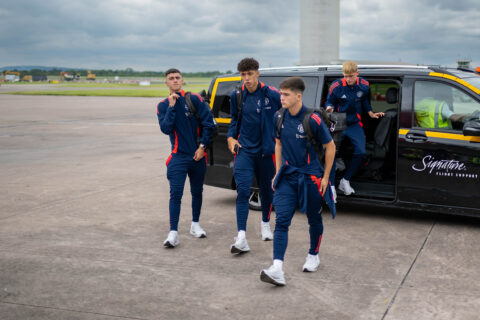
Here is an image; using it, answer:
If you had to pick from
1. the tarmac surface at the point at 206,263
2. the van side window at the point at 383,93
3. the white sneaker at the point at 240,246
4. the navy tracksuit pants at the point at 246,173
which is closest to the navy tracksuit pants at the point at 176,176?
the tarmac surface at the point at 206,263

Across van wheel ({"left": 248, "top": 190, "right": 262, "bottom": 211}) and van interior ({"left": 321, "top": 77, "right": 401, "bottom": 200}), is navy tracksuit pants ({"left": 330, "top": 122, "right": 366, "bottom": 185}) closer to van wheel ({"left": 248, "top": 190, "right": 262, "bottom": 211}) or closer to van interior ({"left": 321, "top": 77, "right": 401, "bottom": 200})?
van interior ({"left": 321, "top": 77, "right": 401, "bottom": 200})

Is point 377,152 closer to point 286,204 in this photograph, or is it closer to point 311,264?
point 311,264

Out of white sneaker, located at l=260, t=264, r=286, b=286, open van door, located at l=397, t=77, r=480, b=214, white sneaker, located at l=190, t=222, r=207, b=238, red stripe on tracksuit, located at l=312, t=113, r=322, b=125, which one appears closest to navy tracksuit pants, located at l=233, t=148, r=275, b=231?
white sneaker, located at l=190, t=222, r=207, b=238

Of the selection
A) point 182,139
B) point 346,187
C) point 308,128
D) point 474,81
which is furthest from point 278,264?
point 474,81

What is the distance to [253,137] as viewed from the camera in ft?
17.9

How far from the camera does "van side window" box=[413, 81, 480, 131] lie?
6.04 meters

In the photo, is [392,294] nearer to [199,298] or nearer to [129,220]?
[199,298]

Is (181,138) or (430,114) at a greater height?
(430,114)

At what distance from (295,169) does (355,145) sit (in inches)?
96.3

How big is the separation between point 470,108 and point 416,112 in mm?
567

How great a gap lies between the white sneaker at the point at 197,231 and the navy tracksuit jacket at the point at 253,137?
0.65 metres

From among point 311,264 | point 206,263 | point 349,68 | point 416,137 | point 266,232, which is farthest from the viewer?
point 349,68

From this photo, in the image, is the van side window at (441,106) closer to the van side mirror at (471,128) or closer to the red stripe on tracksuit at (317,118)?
the van side mirror at (471,128)

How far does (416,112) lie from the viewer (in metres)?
6.23
